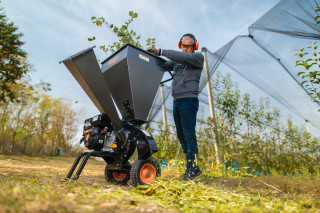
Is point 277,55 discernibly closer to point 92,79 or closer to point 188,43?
point 188,43

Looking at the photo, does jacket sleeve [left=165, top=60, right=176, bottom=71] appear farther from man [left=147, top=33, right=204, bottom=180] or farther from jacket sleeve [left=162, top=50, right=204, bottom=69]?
jacket sleeve [left=162, top=50, right=204, bottom=69]

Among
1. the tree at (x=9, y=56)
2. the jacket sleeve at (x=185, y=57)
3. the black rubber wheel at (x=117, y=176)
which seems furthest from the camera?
the tree at (x=9, y=56)

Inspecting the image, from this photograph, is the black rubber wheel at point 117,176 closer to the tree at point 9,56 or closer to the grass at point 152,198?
the grass at point 152,198

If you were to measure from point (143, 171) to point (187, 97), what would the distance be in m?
0.99

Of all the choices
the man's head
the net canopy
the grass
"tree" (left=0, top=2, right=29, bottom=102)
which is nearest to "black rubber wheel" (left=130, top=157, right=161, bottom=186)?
the grass

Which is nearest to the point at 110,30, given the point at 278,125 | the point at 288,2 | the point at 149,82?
the point at 149,82

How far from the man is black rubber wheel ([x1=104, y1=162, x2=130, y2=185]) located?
80cm

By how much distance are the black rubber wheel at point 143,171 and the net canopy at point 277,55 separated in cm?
266

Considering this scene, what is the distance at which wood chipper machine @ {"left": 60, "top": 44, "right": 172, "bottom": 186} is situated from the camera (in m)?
2.27

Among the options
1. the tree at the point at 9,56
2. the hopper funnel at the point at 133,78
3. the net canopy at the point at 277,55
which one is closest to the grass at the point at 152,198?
the hopper funnel at the point at 133,78

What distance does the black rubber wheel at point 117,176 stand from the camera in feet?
9.06

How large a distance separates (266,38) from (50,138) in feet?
54.6

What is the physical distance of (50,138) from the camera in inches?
643

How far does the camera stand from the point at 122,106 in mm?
2674
